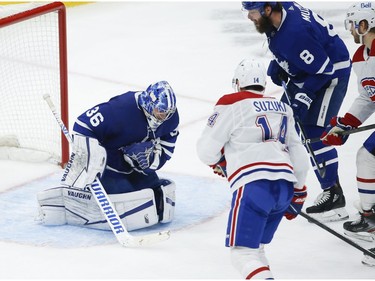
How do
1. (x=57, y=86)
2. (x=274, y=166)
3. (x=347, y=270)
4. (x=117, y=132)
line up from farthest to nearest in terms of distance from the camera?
(x=57, y=86) → (x=117, y=132) → (x=347, y=270) → (x=274, y=166)

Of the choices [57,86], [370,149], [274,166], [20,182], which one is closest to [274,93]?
[57,86]

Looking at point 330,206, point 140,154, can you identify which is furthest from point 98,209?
point 330,206

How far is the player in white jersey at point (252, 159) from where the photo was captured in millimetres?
3100

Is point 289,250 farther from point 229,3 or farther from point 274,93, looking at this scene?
point 229,3

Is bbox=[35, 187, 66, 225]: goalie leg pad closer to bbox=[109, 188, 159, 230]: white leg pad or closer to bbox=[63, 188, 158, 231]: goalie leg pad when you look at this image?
bbox=[63, 188, 158, 231]: goalie leg pad

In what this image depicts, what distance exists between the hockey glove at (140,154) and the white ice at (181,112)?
11.7 inches

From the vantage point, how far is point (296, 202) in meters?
3.38

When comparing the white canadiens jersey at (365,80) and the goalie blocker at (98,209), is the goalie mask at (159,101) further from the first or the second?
the white canadiens jersey at (365,80)

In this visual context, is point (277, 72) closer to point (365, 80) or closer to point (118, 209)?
point (365, 80)

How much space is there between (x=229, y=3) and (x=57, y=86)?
10.6 feet

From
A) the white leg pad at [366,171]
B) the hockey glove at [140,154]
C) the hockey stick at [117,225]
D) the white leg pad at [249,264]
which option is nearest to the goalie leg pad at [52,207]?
the hockey stick at [117,225]

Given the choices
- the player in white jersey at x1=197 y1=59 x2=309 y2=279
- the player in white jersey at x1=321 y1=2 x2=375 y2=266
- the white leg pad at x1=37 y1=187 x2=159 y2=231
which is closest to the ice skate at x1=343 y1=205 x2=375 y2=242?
the player in white jersey at x1=321 y1=2 x2=375 y2=266

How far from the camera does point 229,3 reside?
855cm

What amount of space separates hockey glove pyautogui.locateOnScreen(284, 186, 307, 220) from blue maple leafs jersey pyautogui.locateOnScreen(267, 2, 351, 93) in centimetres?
72
